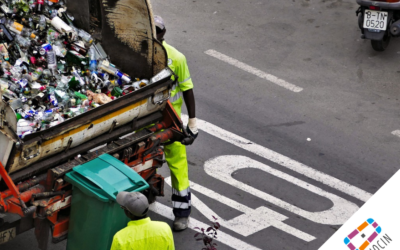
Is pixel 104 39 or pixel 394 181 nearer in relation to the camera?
pixel 394 181

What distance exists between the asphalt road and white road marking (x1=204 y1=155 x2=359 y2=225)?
18 mm

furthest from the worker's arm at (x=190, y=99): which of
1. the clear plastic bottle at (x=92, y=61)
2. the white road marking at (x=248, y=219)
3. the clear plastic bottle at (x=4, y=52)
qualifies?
the clear plastic bottle at (x=4, y=52)

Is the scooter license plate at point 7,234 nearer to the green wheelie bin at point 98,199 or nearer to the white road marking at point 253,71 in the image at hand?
the green wheelie bin at point 98,199

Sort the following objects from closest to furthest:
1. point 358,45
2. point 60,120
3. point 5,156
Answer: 1. point 5,156
2. point 60,120
3. point 358,45

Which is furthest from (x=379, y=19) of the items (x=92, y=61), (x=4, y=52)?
(x=4, y=52)

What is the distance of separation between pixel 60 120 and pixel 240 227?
197 cm

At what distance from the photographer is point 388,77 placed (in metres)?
9.30

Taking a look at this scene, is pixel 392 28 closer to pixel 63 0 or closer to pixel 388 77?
pixel 388 77

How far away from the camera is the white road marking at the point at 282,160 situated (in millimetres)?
7277

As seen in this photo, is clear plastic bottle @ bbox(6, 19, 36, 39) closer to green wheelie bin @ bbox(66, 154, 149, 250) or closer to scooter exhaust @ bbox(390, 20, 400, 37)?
green wheelie bin @ bbox(66, 154, 149, 250)

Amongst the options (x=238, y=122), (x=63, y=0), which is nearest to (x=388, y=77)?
(x=238, y=122)

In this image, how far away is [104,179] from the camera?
526cm

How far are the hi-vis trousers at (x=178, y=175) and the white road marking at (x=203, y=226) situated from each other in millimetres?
189

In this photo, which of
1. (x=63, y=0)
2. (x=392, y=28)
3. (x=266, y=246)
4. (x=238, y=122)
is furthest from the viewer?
(x=392, y=28)
